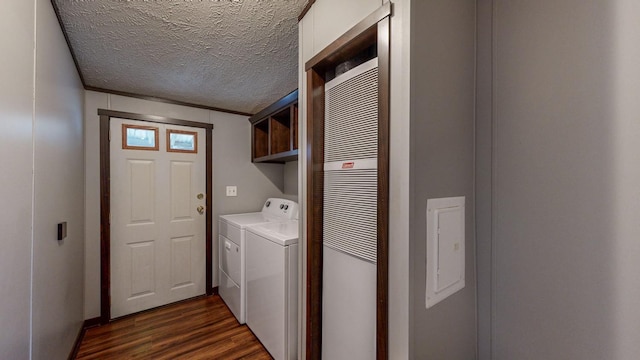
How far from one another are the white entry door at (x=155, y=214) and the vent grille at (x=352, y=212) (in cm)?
208

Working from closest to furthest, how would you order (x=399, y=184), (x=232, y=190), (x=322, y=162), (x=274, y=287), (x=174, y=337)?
(x=399, y=184) < (x=322, y=162) < (x=274, y=287) < (x=174, y=337) < (x=232, y=190)

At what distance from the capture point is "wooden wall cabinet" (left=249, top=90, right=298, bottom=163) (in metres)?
2.27

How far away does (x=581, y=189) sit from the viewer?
2.73 ft

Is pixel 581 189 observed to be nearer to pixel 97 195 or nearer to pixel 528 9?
pixel 528 9

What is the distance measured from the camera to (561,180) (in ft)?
2.88

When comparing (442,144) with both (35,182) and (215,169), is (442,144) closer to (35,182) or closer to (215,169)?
(35,182)

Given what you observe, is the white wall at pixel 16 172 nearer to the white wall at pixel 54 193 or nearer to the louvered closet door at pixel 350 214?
the white wall at pixel 54 193

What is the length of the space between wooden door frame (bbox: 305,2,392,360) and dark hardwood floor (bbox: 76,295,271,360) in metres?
1.03

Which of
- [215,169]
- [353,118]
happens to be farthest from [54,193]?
[353,118]

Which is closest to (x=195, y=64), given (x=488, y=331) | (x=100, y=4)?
(x=100, y=4)

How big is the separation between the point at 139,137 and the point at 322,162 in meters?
2.22

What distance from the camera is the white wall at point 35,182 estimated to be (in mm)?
876

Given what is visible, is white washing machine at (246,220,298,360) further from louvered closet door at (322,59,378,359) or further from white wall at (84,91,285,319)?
white wall at (84,91,285,319)

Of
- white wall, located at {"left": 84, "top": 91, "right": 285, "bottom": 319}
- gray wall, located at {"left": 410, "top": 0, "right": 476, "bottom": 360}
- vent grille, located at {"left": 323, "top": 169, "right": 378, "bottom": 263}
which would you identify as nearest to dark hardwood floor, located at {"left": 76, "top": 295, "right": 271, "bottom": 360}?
white wall, located at {"left": 84, "top": 91, "right": 285, "bottom": 319}
